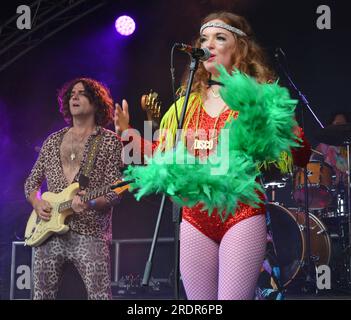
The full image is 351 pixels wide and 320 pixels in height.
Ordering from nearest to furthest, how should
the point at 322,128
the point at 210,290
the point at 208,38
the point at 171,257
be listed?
the point at 210,290
the point at 208,38
the point at 322,128
the point at 171,257

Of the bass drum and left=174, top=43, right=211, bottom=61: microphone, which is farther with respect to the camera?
the bass drum

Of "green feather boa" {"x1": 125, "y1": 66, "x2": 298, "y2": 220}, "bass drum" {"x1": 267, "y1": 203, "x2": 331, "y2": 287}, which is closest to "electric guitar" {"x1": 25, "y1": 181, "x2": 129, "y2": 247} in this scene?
"bass drum" {"x1": 267, "y1": 203, "x2": 331, "y2": 287}

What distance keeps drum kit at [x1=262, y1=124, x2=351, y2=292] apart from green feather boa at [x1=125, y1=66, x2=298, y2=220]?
239 cm

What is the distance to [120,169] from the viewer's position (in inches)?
166

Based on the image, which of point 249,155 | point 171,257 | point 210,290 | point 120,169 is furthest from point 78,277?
point 249,155

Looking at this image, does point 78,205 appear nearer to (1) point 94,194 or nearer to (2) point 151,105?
(1) point 94,194

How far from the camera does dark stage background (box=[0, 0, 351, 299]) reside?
15.4 feet

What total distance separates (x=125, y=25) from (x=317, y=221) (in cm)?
235

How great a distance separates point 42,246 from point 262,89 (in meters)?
2.62

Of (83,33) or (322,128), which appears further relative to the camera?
(83,33)

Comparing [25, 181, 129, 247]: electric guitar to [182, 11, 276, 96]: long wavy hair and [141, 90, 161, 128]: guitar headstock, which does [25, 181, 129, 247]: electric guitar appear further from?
[141, 90, 161, 128]: guitar headstock

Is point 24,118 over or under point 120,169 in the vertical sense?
over

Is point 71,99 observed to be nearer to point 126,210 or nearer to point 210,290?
point 126,210
